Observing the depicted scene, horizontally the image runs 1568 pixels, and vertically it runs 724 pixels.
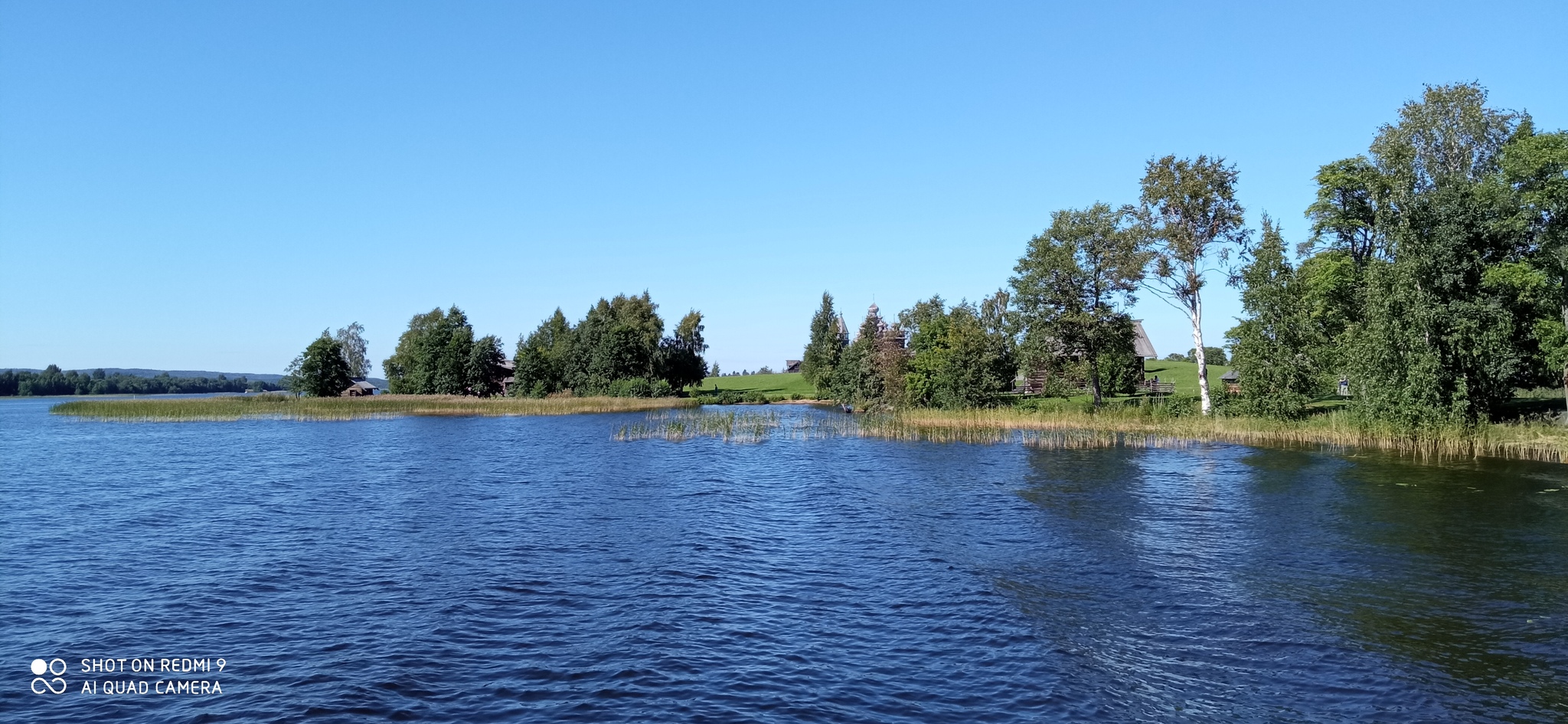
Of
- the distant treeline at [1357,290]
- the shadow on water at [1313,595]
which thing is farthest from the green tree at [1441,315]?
the shadow on water at [1313,595]

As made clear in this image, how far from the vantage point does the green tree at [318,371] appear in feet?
304

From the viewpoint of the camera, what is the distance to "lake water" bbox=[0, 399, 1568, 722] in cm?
965

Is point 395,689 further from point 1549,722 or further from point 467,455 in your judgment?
point 467,455

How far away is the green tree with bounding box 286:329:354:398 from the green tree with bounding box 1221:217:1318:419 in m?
88.3

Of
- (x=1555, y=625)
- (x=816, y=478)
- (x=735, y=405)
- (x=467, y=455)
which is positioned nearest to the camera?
(x=1555, y=625)

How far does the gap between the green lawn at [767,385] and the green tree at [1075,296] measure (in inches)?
1980

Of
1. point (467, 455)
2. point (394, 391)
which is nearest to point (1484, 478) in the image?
point (467, 455)

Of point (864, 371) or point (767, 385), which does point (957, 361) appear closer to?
point (864, 371)

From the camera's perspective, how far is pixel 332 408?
74.6 metres

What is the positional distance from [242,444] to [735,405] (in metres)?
53.3

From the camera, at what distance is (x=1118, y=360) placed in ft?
225

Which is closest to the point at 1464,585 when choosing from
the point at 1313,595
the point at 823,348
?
the point at 1313,595

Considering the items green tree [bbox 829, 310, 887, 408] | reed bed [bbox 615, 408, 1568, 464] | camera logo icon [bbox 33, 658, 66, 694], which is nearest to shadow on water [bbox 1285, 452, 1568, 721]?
reed bed [bbox 615, 408, 1568, 464]

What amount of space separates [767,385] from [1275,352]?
98.6 meters
